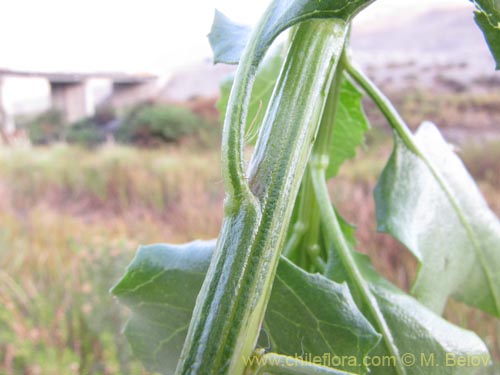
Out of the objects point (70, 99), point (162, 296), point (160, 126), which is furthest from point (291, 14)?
point (70, 99)

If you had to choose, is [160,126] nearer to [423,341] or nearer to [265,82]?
[265,82]

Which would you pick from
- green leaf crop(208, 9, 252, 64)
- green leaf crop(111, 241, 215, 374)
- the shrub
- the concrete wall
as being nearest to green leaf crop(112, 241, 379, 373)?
green leaf crop(111, 241, 215, 374)

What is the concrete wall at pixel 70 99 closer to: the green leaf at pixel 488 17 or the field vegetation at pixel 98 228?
the field vegetation at pixel 98 228

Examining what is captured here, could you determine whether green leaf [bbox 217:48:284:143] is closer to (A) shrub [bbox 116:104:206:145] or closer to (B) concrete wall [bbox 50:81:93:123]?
(A) shrub [bbox 116:104:206:145]

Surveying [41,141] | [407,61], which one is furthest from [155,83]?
[407,61]

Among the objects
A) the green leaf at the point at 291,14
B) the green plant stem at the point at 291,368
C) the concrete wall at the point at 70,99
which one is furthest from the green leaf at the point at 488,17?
the concrete wall at the point at 70,99

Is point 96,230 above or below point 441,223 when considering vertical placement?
below

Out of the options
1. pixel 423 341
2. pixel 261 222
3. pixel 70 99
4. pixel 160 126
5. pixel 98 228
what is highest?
pixel 261 222
